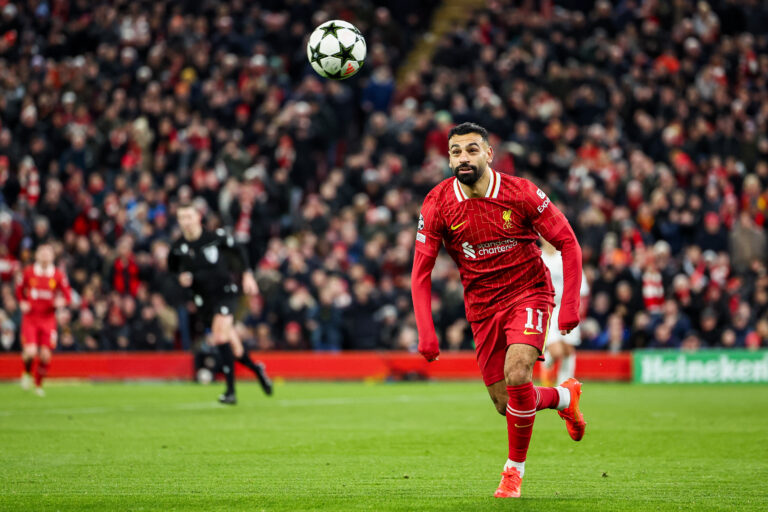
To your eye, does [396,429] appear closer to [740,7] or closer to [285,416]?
[285,416]

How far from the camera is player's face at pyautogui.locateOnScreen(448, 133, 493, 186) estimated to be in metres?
7.48

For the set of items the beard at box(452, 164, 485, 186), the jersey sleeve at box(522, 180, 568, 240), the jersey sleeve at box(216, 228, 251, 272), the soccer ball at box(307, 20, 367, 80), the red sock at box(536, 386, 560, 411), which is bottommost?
the red sock at box(536, 386, 560, 411)

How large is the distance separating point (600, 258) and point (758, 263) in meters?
2.97

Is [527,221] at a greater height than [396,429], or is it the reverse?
[527,221]

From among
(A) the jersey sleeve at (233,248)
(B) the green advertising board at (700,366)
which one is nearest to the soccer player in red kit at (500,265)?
(A) the jersey sleeve at (233,248)

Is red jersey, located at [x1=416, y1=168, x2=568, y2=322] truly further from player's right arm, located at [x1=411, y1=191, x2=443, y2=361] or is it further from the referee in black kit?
the referee in black kit

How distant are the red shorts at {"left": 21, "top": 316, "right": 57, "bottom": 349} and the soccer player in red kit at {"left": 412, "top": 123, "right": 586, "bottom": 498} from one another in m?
13.3

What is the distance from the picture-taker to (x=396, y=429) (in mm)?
12289

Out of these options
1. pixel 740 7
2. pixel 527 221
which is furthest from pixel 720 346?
pixel 527 221

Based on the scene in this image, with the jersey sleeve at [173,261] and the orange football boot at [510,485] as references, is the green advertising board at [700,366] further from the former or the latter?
the orange football boot at [510,485]

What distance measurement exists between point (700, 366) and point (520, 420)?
14.9m

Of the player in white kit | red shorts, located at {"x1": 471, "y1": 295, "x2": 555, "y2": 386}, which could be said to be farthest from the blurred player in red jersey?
red shorts, located at {"x1": 471, "y1": 295, "x2": 555, "y2": 386}

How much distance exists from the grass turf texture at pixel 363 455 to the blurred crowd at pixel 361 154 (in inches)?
217

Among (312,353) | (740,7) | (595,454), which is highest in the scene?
(740,7)
